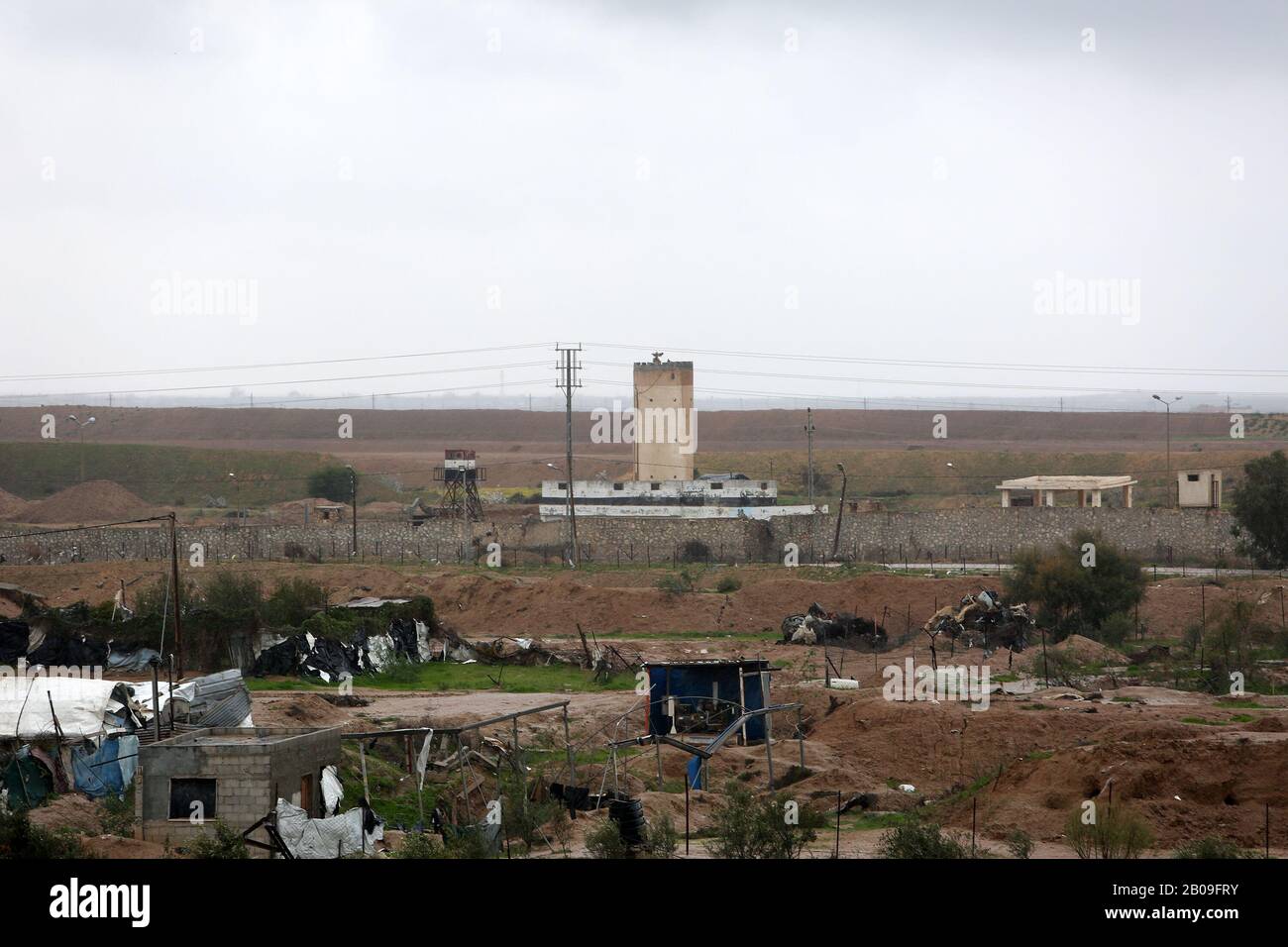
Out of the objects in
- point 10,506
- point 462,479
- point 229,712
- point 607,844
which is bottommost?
point 607,844

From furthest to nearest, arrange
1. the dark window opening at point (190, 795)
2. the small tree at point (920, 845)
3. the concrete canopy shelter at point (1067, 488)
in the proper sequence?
→ the concrete canopy shelter at point (1067, 488)
the dark window opening at point (190, 795)
the small tree at point (920, 845)

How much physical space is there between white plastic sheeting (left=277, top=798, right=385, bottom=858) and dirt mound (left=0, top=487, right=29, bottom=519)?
2612 inches

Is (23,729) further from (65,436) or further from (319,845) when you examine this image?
(65,436)

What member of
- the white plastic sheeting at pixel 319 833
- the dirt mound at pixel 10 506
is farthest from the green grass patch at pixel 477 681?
the dirt mound at pixel 10 506

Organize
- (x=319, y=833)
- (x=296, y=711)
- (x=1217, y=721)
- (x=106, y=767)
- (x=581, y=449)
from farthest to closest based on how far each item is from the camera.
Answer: (x=581, y=449) → (x=296, y=711) → (x=1217, y=721) → (x=106, y=767) → (x=319, y=833)

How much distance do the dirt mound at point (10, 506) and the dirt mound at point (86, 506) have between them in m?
0.43

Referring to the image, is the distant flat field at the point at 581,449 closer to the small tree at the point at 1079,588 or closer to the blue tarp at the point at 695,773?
the small tree at the point at 1079,588

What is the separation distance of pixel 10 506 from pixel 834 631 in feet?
200

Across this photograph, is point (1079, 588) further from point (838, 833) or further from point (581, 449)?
point (581, 449)

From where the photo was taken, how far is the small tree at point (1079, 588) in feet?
113

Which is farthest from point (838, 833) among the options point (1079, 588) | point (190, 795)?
point (1079, 588)

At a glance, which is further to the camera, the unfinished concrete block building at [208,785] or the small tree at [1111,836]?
the unfinished concrete block building at [208,785]

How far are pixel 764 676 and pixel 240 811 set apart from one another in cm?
885

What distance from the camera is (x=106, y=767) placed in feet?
65.2
